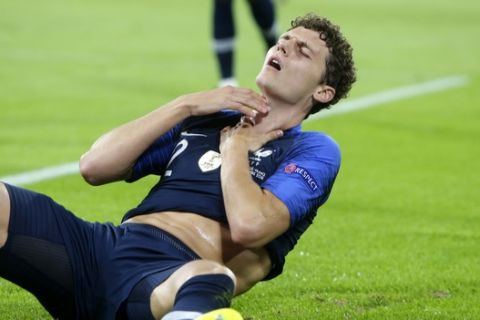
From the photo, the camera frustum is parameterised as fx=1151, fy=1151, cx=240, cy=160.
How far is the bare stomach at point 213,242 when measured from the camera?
4.48m

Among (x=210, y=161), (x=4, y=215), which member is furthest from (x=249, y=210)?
(x=4, y=215)

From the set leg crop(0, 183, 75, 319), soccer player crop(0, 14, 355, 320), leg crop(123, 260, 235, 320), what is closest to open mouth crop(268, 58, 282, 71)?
soccer player crop(0, 14, 355, 320)

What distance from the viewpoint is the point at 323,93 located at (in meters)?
4.93

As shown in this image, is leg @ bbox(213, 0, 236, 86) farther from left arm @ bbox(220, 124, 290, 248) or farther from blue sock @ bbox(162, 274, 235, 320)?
blue sock @ bbox(162, 274, 235, 320)

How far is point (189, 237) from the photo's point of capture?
4.47 m

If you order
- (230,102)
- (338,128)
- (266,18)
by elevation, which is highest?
(230,102)

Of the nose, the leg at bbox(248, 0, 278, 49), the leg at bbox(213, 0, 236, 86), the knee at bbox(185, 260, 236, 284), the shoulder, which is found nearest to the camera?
the knee at bbox(185, 260, 236, 284)

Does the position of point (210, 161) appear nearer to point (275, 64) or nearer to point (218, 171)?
point (218, 171)

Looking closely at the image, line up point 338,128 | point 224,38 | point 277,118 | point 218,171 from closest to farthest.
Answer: point 218,171
point 277,118
point 338,128
point 224,38

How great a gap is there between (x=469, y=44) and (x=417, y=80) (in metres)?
3.76

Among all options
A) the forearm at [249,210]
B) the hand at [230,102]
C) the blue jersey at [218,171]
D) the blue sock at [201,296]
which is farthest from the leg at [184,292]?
the hand at [230,102]

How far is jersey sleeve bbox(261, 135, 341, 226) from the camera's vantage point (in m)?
4.43

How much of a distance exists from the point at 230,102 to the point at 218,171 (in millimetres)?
311

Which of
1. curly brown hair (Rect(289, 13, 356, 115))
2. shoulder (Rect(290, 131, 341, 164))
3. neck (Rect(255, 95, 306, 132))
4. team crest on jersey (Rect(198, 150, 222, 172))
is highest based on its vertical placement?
curly brown hair (Rect(289, 13, 356, 115))
